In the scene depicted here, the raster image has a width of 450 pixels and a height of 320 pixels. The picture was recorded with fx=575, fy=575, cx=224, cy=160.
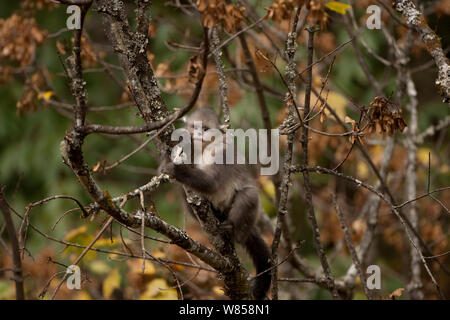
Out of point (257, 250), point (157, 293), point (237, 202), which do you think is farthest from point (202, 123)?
point (157, 293)

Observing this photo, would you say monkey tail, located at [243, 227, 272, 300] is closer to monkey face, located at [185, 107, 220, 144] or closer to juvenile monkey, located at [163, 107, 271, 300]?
juvenile monkey, located at [163, 107, 271, 300]

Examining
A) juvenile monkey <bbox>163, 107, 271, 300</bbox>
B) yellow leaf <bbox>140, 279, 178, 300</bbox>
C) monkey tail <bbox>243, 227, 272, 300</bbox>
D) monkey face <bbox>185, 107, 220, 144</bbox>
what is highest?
monkey face <bbox>185, 107, 220, 144</bbox>

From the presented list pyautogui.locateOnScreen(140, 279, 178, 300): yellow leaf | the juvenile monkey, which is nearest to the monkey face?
the juvenile monkey

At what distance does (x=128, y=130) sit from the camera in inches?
78.3

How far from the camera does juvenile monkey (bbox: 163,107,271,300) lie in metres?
3.84

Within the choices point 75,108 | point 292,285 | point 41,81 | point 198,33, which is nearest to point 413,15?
point 75,108

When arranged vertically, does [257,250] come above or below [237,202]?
below

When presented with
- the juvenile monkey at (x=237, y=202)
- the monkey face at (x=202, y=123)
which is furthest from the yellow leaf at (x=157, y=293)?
the monkey face at (x=202, y=123)

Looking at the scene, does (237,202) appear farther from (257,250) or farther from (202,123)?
(202,123)

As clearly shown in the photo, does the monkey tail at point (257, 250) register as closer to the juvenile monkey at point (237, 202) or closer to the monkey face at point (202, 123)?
the juvenile monkey at point (237, 202)

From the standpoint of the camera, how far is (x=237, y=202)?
4.02 m

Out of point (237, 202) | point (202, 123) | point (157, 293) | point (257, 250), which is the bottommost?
point (157, 293)

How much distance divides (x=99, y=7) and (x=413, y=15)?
5.01 ft
